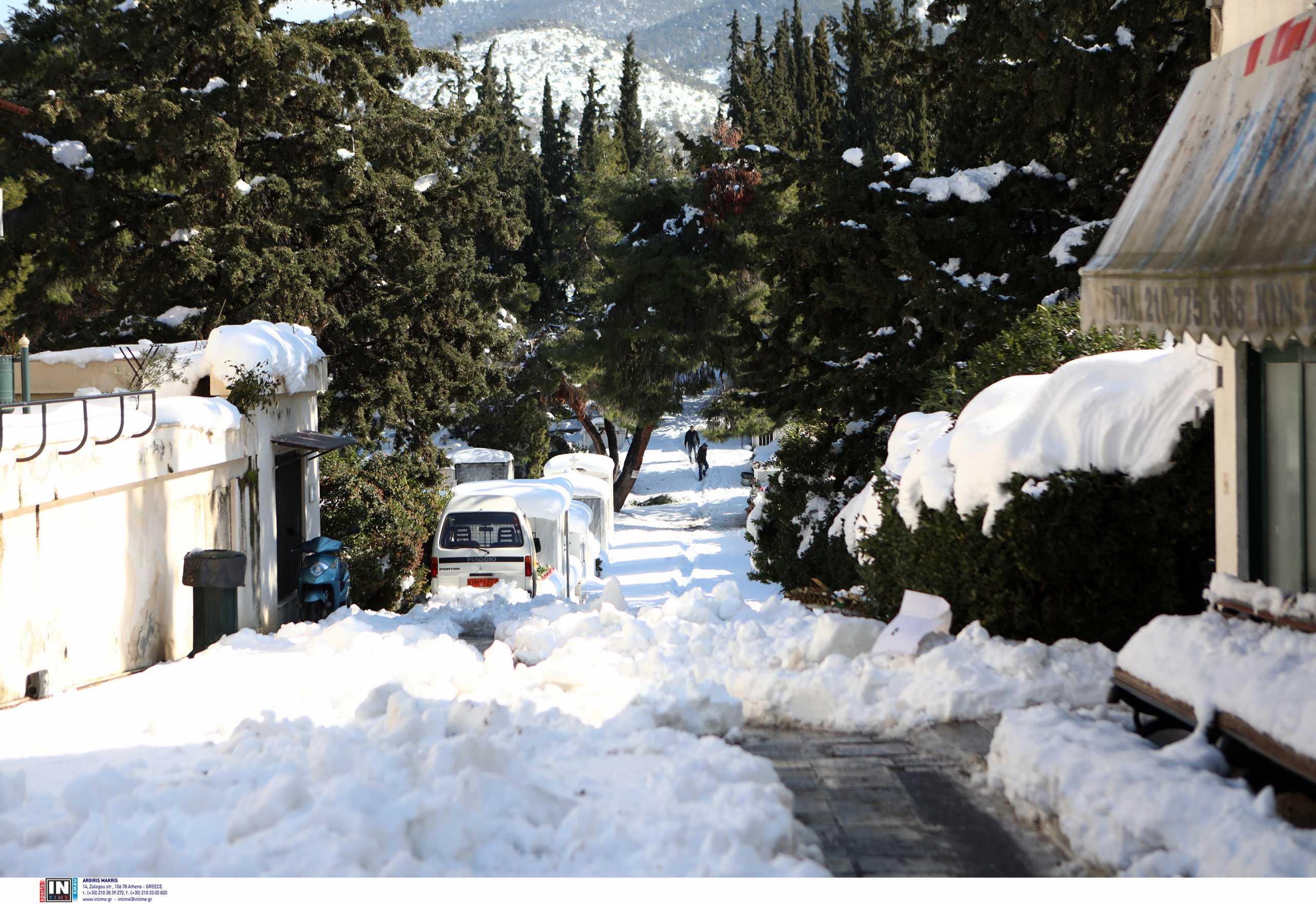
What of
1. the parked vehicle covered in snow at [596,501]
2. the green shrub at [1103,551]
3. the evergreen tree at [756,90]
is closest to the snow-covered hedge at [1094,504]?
the green shrub at [1103,551]

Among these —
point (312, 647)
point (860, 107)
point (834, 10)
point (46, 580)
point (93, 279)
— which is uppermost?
point (834, 10)

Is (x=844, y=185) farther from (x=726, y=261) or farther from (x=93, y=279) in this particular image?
(x=726, y=261)

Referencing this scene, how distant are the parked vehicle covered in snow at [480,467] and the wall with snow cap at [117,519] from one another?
1734cm

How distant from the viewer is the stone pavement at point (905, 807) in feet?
14.6

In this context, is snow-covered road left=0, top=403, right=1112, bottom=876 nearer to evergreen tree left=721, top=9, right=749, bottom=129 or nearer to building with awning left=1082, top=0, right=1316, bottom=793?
building with awning left=1082, top=0, right=1316, bottom=793

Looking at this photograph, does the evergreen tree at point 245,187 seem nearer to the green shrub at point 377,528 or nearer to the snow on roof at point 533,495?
the green shrub at point 377,528

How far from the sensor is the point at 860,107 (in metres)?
53.8

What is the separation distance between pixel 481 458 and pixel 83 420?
77.0ft

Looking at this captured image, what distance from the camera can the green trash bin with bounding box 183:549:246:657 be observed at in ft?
32.3

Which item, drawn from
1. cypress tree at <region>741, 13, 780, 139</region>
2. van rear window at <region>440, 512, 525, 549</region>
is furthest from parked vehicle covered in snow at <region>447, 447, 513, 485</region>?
van rear window at <region>440, 512, 525, 549</region>

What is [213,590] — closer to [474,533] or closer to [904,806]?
[904,806]

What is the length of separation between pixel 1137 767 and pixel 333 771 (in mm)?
3187

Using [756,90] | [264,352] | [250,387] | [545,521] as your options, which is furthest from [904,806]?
[756,90]

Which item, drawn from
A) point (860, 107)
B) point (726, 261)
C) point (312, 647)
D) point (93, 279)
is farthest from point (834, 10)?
point (312, 647)
